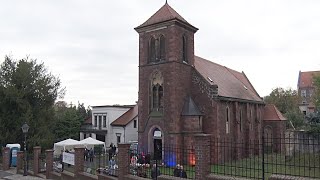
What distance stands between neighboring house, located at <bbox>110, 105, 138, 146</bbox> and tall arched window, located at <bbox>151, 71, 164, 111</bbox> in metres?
14.9

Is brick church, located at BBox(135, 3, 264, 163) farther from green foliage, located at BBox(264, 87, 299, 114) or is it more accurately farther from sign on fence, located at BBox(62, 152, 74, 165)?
green foliage, located at BBox(264, 87, 299, 114)

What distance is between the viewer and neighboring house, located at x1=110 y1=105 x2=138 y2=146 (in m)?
41.6

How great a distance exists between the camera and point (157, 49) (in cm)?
2720

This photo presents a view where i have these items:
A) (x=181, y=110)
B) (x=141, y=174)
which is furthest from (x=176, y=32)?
(x=141, y=174)

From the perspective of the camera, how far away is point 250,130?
35.2m

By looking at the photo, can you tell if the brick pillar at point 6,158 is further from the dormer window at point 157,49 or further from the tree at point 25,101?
the dormer window at point 157,49

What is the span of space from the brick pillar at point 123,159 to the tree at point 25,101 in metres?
20.4

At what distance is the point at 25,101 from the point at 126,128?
516 inches

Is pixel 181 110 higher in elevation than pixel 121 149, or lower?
higher

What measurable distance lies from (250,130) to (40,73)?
888 inches

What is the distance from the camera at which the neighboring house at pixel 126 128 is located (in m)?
41.6

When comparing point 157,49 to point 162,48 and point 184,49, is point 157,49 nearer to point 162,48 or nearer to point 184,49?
point 162,48

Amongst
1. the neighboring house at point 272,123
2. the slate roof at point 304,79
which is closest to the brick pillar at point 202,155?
the neighboring house at point 272,123

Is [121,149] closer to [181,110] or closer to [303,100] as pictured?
[181,110]
